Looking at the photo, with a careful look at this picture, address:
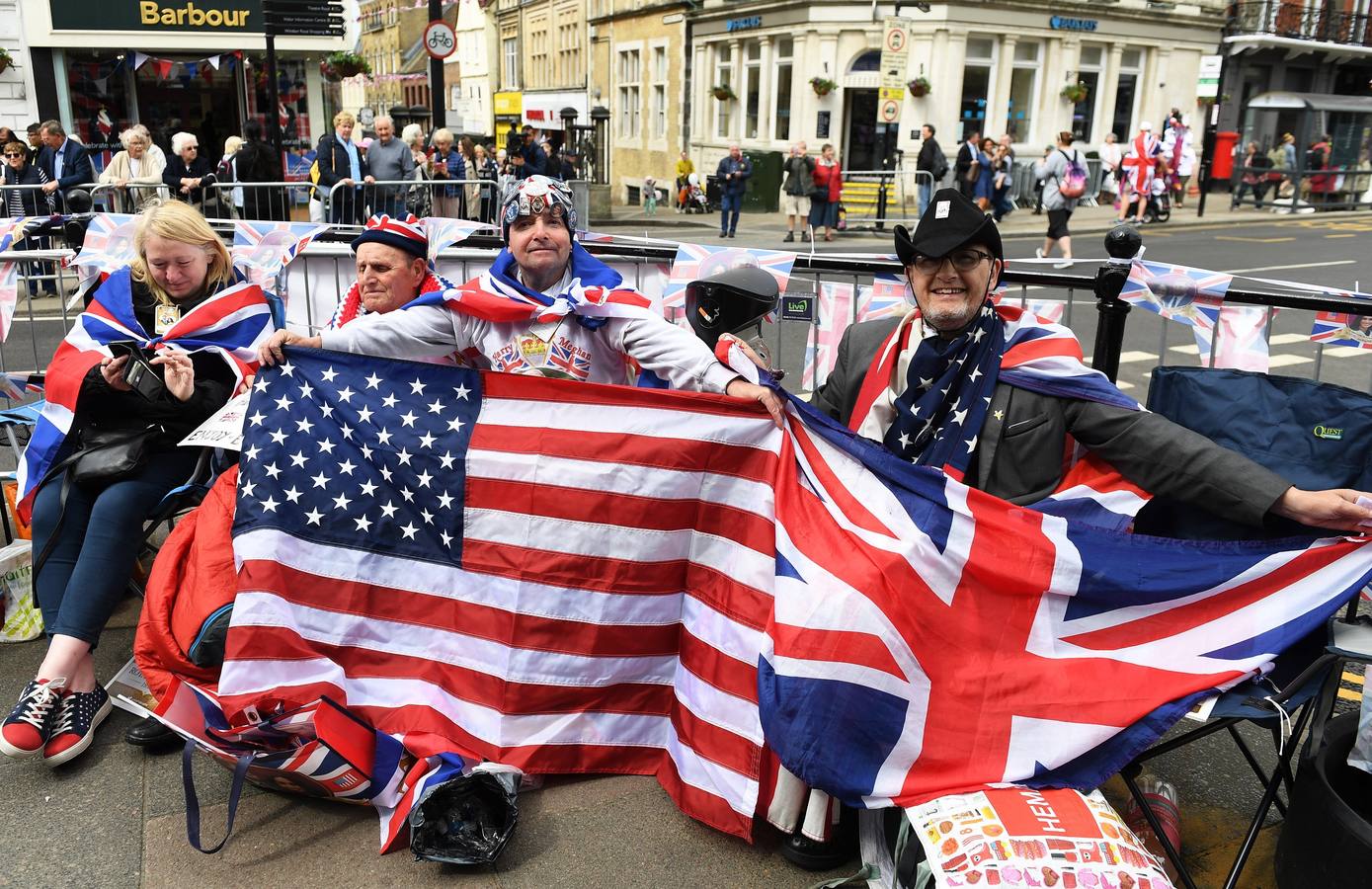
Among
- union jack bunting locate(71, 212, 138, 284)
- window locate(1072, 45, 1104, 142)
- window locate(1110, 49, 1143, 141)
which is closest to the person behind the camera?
union jack bunting locate(71, 212, 138, 284)

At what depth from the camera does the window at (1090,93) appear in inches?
1266

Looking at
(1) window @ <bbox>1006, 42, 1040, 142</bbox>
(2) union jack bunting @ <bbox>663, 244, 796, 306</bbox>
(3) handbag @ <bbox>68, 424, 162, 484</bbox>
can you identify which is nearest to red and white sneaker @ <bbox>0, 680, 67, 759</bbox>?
(3) handbag @ <bbox>68, 424, 162, 484</bbox>

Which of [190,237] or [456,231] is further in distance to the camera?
[456,231]

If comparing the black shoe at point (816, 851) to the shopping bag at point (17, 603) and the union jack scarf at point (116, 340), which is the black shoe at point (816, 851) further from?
the shopping bag at point (17, 603)

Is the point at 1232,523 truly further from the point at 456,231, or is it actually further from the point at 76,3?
the point at 76,3

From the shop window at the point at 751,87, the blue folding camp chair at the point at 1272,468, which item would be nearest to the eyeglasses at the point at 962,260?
the blue folding camp chair at the point at 1272,468

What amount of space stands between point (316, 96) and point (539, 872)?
25208 mm

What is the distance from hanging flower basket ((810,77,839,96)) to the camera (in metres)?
29.5

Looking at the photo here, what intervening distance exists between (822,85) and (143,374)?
2803cm

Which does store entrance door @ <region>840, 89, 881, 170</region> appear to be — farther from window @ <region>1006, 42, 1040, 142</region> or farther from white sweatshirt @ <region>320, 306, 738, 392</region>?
white sweatshirt @ <region>320, 306, 738, 392</region>

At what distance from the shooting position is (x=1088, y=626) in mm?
2867

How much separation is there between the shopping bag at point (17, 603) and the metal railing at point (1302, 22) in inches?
1533

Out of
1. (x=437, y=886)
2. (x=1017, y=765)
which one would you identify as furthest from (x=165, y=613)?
(x=1017, y=765)

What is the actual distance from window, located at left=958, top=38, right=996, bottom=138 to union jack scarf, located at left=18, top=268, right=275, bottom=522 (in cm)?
2861
